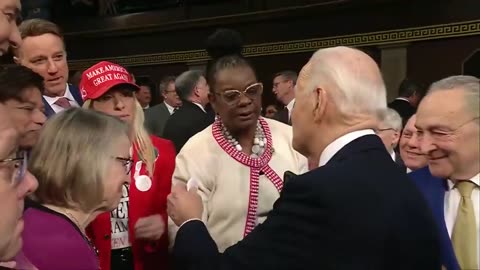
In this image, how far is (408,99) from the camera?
5414mm

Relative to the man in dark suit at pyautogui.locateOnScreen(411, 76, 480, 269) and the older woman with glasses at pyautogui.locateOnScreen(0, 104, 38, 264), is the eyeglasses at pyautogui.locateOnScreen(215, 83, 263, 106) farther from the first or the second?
the older woman with glasses at pyautogui.locateOnScreen(0, 104, 38, 264)

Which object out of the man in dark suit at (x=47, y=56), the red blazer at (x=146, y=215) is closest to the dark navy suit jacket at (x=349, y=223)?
the red blazer at (x=146, y=215)

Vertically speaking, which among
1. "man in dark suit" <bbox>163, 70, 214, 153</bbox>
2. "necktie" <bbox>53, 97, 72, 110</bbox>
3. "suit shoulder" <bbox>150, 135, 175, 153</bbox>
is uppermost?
"necktie" <bbox>53, 97, 72, 110</bbox>

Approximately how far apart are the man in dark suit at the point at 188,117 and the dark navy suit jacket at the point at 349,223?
8.59ft

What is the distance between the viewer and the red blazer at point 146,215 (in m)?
2.09

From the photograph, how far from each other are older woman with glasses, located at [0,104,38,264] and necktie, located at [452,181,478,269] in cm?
123

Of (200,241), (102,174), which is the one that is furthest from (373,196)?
(102,174)

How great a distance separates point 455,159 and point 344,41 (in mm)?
5149

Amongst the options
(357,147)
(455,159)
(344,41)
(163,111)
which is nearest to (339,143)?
(357,147)

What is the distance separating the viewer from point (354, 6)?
679 centimetres

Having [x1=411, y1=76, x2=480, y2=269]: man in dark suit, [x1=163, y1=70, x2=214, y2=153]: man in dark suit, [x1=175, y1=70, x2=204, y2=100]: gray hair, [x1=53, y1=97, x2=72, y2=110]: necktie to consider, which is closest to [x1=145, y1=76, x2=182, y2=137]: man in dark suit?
[x1=175, y1=70, x2=204, y2=100]: gray hair

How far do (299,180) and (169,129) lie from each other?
9.19ft

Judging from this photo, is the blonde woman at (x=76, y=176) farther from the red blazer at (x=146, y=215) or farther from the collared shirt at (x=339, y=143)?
the collared shirt at (x=339, y=143)

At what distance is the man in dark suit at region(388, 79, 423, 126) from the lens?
527cm
